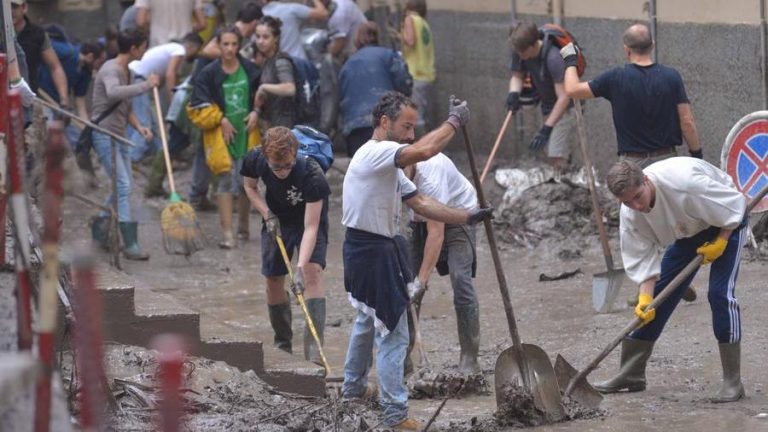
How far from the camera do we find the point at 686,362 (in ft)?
28.0

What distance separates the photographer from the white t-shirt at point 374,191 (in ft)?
23.4

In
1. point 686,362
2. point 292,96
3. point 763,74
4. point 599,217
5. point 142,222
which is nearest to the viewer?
point 686,362

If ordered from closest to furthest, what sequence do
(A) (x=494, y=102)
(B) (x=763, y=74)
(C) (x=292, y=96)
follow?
(B) (x=763, y=74)
(C) (x=292, y=96)
(A) (x=494, y=102)

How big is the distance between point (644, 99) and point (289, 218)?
8.03ft

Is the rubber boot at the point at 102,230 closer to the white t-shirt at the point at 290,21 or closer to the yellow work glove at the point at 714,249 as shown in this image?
the white t-shirt at the point at 290,21

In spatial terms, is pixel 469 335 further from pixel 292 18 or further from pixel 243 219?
pixel 292 18

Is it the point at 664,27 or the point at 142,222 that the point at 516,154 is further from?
the point at 142,222

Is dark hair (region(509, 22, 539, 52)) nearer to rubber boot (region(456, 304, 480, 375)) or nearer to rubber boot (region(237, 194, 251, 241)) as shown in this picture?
rubber boot (region(237, 194, 251, 241))

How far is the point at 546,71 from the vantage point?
11719 millimetres

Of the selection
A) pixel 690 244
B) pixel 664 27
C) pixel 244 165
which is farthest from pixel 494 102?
Answer: pixel 690 244

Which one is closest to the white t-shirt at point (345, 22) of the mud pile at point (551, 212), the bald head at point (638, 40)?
the mud pile at point (551, 212)

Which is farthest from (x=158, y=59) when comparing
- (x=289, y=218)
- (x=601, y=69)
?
(x=289, y=218)

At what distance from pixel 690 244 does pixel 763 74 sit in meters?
4.14

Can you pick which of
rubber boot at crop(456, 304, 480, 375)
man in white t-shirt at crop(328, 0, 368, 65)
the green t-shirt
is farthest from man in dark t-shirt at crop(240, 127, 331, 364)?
man in white t-shirt at crop(328, 0, 368, 65)
